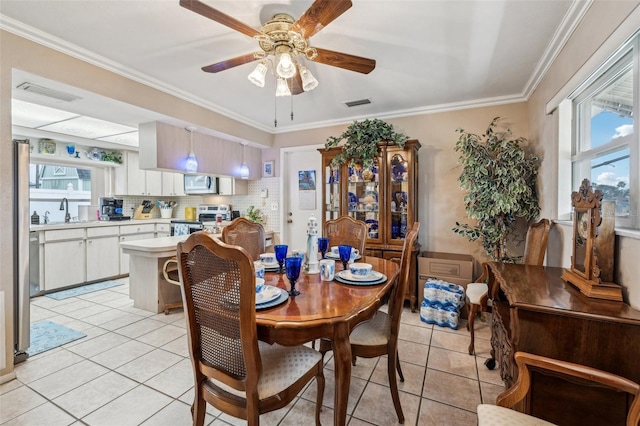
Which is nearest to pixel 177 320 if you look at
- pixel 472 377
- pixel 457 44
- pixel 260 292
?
pixel 260 292

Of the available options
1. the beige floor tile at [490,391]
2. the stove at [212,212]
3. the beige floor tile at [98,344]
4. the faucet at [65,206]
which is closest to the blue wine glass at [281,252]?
the beige floor tile at [490,391]

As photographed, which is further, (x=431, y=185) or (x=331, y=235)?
(x=431, y=185)

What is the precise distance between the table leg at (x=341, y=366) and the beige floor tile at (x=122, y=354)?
191cm

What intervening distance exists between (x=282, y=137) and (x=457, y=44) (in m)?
3.01

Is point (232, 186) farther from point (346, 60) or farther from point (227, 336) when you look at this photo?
point (227, 336)

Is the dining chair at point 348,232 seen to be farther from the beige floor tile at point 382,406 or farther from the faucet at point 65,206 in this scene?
the faucet at point 65,206

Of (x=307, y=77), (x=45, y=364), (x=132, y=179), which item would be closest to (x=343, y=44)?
(x=307, y=77)

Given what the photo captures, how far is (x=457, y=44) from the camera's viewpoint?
219 centimetres

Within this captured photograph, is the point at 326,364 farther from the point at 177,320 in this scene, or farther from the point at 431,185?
the point at 431,185

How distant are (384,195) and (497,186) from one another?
1200mm

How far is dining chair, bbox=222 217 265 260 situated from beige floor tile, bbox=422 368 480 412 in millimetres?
1636

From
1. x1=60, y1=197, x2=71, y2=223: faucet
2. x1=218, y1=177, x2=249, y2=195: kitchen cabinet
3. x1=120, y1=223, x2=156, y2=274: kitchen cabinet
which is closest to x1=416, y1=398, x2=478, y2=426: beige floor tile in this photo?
x1=218, y1=177, x2=249, y2=195: kitchen cabinet

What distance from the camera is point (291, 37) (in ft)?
5.64

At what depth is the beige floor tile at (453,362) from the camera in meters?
2.12
